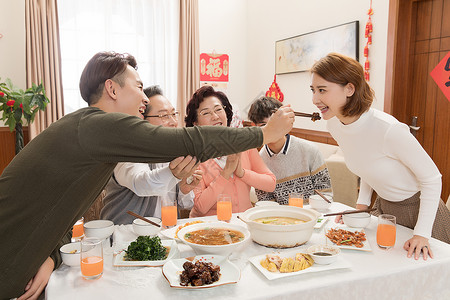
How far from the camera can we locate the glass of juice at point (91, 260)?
114 cm

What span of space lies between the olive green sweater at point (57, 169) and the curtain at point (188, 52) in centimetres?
431

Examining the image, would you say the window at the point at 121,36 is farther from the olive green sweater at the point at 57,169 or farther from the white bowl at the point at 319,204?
the olive green sweater at the point at 57,169

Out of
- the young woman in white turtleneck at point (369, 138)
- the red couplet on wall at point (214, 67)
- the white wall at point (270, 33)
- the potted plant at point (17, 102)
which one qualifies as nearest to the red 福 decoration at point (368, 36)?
the white wall at point (270, 33)

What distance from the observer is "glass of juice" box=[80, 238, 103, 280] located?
3.74 feet

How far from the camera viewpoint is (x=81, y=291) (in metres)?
1.08

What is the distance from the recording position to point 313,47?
13.7ft

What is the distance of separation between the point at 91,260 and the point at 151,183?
1.65 ft

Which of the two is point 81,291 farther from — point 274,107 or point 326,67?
point 274,107

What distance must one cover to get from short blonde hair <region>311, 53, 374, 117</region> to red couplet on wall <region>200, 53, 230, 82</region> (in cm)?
403

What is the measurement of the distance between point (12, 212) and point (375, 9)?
3.46 metres

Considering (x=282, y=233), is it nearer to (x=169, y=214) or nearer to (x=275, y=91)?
(x=169, y=214)

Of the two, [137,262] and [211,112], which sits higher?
[211,112]

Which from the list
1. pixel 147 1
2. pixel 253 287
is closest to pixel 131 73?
pixel 253 287

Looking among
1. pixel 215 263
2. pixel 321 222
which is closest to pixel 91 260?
pixel 215 263
